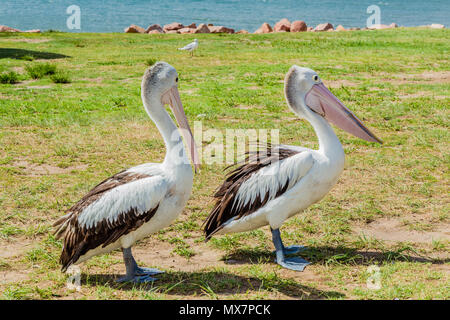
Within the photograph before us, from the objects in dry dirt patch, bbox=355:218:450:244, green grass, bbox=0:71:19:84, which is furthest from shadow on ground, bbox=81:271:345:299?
green grass, bbox=0:71:19:84

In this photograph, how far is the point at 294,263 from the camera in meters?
3.70

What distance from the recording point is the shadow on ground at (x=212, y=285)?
323 centimetres

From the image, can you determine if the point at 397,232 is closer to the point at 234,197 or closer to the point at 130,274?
the point at 234,197

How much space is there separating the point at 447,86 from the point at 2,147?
858 centimetres

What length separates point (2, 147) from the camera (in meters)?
6.46

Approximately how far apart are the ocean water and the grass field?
3575cm

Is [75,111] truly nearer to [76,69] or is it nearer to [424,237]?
[76,69]

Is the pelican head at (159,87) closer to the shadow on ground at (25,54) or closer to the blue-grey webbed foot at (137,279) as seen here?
the blue-grey webbed foot at (137,279)

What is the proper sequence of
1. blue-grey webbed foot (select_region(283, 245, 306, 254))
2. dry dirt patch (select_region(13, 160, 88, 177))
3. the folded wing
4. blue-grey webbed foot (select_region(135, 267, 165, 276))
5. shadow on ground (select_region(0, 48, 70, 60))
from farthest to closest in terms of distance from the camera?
shadow on ground (select_region(0, 48, 70, 60)), dry dirt patch (select_region(13, 160, 88, 177)), blue-grey webbed foot (select_region(283, 245, 306, 254)), the folded wing, blue-grey webbed foot (select_region(135, 267, 165, 276))

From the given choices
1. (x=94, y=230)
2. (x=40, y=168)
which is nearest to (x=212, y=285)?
(x=94, y=230)

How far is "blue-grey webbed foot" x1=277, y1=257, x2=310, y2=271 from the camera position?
3635 millimetres

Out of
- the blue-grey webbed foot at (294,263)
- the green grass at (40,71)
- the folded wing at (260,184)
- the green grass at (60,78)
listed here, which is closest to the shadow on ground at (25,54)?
the green grass at (40,71)

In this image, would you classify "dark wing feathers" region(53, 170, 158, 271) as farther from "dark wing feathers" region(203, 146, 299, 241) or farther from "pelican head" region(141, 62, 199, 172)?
"dark wing feathers" region(203, 146, 299, 241)

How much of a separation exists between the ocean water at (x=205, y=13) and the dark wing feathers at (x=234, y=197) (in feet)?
139
